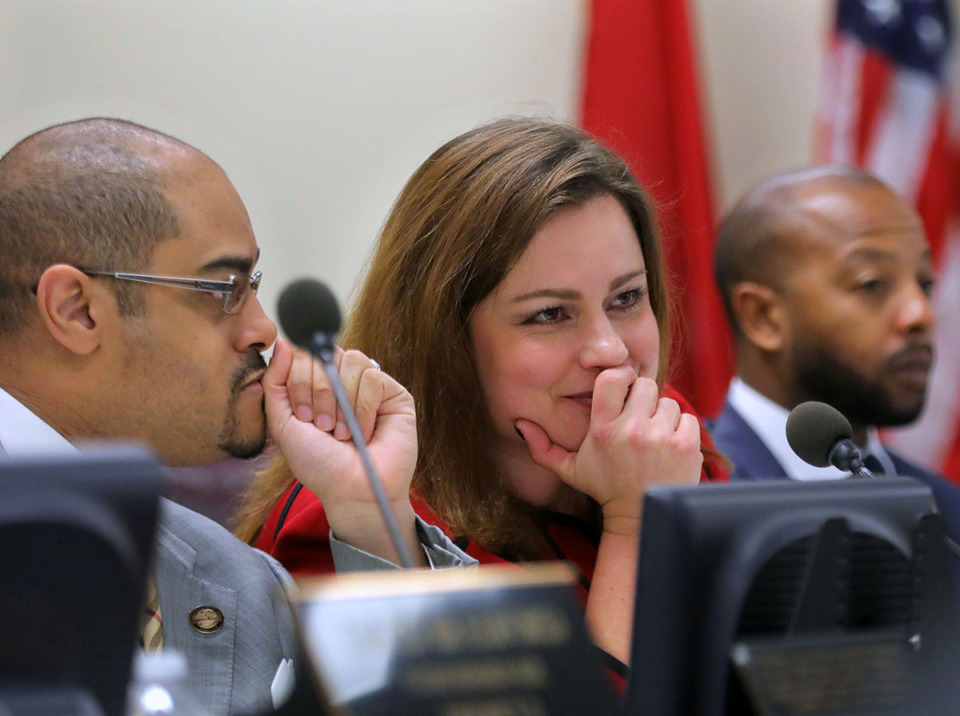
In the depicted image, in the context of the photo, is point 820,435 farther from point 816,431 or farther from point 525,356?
point 525,356

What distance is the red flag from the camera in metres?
2.86

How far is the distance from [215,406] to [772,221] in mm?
1407

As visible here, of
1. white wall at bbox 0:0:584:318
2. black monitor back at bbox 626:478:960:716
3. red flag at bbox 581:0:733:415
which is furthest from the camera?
red flag at bbox 581:0:733:415

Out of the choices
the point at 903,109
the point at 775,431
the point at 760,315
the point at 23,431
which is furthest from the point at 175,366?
the point at 903,109

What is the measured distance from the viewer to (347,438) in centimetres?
144

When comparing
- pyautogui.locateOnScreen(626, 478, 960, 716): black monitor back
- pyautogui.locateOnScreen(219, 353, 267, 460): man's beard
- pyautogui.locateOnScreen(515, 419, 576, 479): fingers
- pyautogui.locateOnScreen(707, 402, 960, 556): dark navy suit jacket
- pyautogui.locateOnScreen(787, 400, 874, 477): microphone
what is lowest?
pyautogui.locateOnScreen(707, 402, 960, 556): dark navy suit jacket

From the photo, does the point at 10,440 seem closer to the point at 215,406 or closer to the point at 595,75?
the point at 215,406

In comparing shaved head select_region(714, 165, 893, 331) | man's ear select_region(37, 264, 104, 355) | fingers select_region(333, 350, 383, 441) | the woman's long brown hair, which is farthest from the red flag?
man's ear select_region(37, 264, 104, 355)

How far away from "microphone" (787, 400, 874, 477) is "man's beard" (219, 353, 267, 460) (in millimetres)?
678

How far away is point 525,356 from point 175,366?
0.46 metres

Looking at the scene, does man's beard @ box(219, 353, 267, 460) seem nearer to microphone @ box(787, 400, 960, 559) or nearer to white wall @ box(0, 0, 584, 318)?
microphone @ box(787, 400, 960, 559)

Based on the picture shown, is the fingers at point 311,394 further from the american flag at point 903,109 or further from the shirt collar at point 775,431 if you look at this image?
the american flag at point 903,109

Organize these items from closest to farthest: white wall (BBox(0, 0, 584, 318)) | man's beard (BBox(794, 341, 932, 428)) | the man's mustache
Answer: the man's mustache → man's beard (BBox(794, 341, 932, 428)) → white wall (BBox(0, 0, 584, 318))

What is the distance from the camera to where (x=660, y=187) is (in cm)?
290
